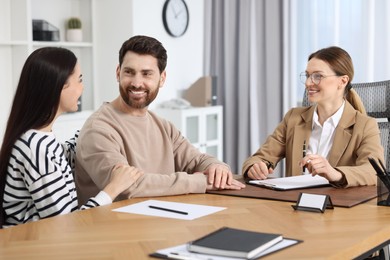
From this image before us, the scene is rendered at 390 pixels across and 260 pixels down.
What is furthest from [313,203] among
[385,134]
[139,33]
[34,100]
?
[139,33]

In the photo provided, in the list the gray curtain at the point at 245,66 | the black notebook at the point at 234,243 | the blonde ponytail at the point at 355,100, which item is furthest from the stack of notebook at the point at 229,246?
the gray curtain at the point at 245,66

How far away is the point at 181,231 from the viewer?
6.42 feet

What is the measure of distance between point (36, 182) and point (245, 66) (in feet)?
14.7

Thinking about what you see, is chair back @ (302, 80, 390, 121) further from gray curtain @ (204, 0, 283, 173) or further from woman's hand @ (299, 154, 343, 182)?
gray curtain @ (204, 0, 283, 173)

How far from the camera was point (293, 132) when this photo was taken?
3.13 metres

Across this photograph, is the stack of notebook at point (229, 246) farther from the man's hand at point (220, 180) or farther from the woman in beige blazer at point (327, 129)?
the woman in beige blazer at point (327, 129)

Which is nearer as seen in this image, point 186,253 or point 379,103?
point 186,253

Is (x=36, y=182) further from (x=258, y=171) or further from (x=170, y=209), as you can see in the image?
(x=258, y=171)

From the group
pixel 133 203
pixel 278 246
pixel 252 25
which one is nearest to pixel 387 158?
pixel 133 203

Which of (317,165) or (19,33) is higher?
(19,33)

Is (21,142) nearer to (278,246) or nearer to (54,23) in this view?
(278,246)

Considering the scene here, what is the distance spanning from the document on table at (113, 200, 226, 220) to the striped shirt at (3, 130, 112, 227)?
0.47 ft

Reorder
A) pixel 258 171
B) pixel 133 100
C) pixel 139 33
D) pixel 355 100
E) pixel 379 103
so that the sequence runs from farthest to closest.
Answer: pixel 139 33 → pixel 379 103 → pixel 355 100 → pixel 258 171 → pixel 133 100

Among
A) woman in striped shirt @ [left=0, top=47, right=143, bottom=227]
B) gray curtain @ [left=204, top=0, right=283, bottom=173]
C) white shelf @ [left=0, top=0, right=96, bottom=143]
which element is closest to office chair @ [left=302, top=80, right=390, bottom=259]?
woman in striped shirt @ [left=0, top=47, right=143, bottom=227]
